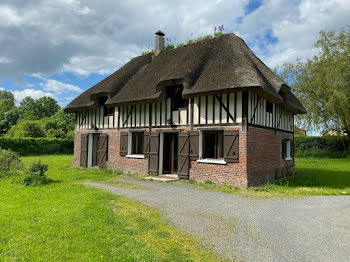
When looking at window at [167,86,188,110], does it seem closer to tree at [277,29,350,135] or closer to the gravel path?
the gravel path

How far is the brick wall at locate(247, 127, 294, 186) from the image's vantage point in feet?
28.4

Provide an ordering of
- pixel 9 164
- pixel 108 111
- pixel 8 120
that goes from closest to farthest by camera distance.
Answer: pixel 9 164
pixel 108 111
pixel 8 120

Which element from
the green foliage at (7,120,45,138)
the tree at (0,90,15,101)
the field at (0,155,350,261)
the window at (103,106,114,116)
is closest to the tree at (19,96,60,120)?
the tree at (0,90,15,101)

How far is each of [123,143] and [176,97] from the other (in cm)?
362

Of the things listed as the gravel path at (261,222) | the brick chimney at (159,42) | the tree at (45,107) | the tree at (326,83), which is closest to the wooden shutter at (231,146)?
the gravel path at (261,222)

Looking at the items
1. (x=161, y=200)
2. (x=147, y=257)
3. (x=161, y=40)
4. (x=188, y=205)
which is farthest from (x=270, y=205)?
(x=161, y=40)

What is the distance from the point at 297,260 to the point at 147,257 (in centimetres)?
200

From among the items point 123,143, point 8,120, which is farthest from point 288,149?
point 8,120

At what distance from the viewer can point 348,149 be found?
72.6 ft

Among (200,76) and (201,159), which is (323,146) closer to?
(201,159)

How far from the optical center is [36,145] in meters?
23.4

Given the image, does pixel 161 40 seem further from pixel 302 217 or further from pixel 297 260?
pixel 297 260

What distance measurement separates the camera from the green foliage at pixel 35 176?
793cm

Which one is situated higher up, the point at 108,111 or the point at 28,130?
the point at 108,111
